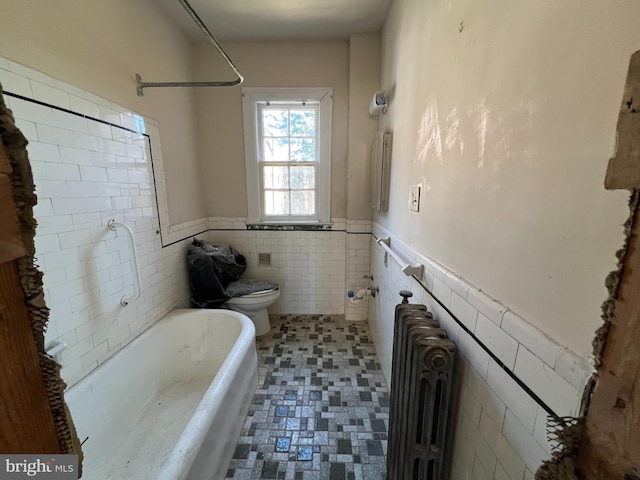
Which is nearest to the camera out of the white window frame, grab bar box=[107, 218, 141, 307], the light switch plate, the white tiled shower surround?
the white tiled shower surround

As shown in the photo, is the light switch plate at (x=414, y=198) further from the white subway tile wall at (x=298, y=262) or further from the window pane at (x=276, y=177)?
the window pane at (x=276, y=177)

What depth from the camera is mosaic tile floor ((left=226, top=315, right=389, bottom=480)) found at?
1.32 meters

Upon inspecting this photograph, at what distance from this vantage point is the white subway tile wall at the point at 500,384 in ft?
1.76

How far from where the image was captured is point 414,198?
1322 mm

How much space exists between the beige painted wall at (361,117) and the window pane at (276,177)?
0.62 m

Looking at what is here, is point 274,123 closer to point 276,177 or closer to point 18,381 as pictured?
point 276,177

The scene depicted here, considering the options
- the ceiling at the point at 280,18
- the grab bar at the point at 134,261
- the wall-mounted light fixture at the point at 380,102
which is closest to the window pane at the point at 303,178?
the wall-mounted light fixture at the point at 380,102

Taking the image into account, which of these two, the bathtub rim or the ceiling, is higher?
the ceiling

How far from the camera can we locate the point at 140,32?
165cm

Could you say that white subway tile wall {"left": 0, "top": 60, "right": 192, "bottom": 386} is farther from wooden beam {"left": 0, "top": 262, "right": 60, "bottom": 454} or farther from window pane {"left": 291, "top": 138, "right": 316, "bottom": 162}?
window pane {"left": 291, "top": 138, "right": 316, "bottom": 162}

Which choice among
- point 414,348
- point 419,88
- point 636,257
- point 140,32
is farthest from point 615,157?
point 140,32

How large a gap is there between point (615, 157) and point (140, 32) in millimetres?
2329

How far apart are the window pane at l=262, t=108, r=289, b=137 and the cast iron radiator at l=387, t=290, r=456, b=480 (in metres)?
2.11

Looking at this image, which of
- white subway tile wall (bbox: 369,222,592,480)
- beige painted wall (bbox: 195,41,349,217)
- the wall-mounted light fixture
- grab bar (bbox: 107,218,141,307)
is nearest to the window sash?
beige painted wall (bbox: 195,41,349,217)
